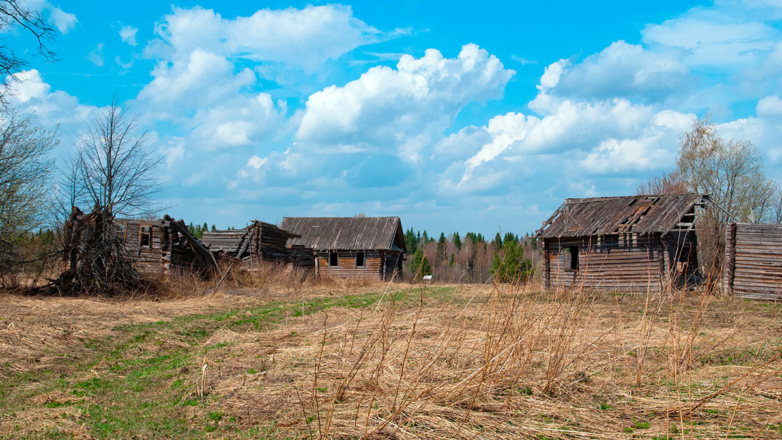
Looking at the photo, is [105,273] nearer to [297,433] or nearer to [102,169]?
[102,169]

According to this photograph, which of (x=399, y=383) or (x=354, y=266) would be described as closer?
(x=399, y=383)

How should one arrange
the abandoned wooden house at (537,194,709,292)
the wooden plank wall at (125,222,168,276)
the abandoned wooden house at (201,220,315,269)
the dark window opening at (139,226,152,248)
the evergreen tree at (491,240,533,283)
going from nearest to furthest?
the evergreen tree at (491,240,533,283)
the wooden plank wall at (125,222,168,276)
the dark window opening at (139,226,152,248)
the abandoned wooden house at (537,194,709,292)
the abandoned wooden house at (201,220,315,269)

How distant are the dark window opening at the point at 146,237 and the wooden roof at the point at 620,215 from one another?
1549cm

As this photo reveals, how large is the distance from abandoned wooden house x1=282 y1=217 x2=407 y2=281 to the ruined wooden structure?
18791mm

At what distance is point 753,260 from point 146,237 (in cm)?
2256

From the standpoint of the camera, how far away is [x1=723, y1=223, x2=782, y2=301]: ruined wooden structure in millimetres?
18672

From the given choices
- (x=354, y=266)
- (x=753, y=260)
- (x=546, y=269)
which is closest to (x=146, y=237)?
(x=546, y=269)

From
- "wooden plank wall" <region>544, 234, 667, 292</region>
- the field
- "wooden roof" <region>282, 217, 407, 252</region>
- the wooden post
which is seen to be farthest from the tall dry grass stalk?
"wooden roof" <region>282, 217, 407, 252</region>

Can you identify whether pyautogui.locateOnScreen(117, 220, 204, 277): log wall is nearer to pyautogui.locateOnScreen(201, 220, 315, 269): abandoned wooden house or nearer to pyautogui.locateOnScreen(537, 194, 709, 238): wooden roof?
pyautogui.locateOnScreen(201, 220, 315, 269): abandoned wooden house

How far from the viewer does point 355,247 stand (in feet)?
114

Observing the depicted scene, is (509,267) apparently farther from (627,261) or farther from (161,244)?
(627,261)

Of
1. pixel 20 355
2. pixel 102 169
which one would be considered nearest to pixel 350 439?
pixel 20 355

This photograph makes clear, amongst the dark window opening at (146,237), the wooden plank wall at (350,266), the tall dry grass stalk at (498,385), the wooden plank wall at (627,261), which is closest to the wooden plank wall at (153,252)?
the dark window opening at (146,237)

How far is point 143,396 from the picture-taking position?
236 inches
